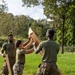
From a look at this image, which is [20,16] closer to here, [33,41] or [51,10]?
[51,10]

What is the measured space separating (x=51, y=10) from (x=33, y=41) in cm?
4061

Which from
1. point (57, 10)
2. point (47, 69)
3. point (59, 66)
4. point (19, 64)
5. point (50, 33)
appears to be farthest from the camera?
point (57, 10)

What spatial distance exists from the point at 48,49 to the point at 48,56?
20 centimetres

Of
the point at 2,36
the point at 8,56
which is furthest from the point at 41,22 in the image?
the point at 8,56

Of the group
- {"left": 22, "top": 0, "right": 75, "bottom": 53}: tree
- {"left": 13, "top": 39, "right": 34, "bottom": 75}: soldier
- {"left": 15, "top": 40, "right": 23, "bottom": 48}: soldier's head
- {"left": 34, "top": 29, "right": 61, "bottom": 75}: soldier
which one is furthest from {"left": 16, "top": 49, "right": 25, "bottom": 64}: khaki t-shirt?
{"left": 22, "top": 0, "right": 75, "bottom": 53}: tree

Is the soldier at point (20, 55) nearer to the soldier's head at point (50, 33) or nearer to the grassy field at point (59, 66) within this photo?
the soldier's head at point (50, 33)

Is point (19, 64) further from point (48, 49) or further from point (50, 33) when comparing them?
point (50, 33)

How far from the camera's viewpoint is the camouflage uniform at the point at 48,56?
871 cm

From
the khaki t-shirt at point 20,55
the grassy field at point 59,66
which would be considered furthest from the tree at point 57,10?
the khaki t-shirt at point 20,55

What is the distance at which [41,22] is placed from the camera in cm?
13338

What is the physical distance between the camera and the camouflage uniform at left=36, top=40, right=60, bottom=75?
28.6 ft

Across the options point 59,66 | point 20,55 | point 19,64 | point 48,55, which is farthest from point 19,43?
point 59,66

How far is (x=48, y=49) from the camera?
8.73 m

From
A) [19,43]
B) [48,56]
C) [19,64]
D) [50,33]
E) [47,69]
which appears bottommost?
[19,64]
